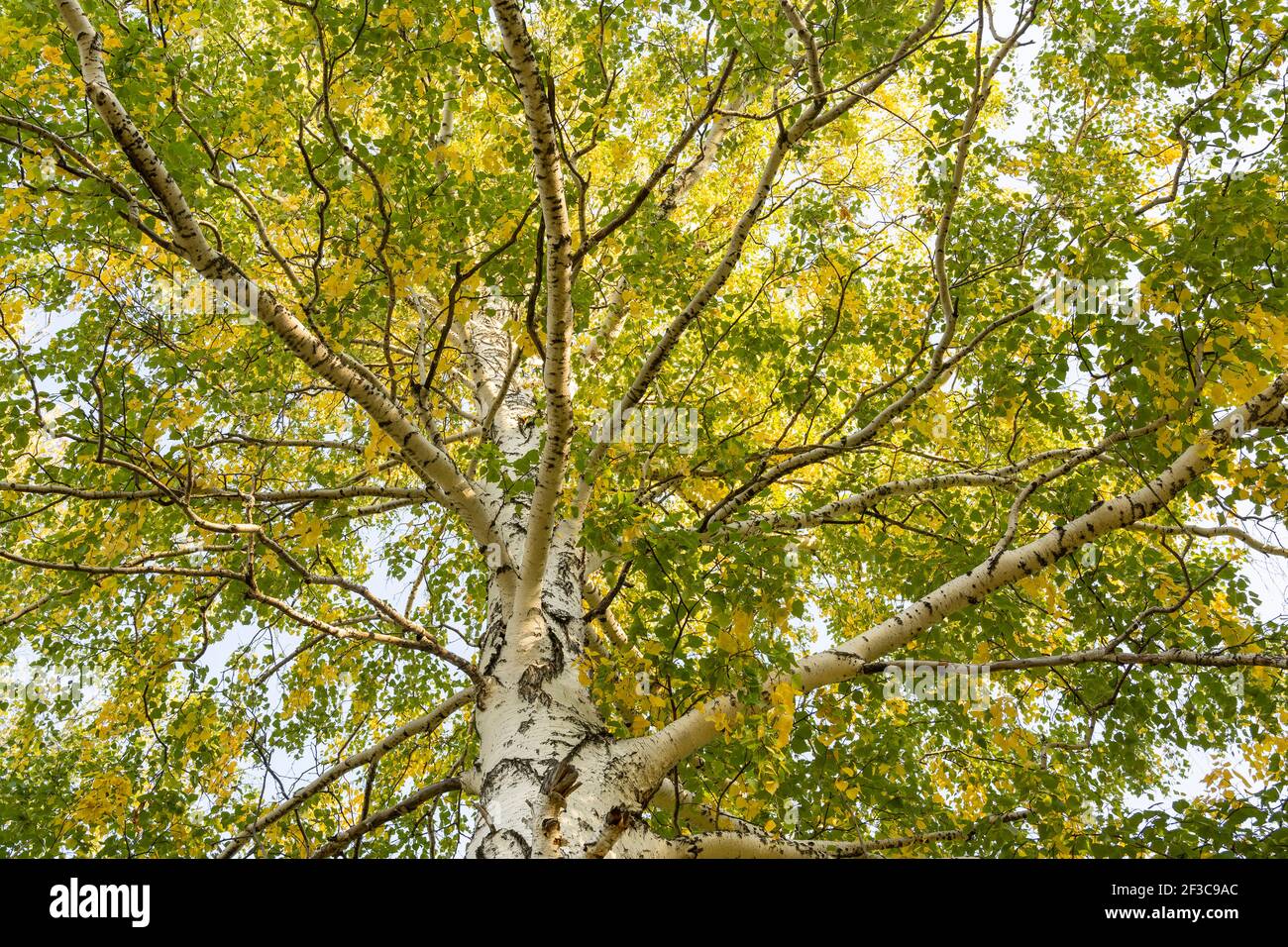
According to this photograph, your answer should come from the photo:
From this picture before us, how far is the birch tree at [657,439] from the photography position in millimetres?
3254

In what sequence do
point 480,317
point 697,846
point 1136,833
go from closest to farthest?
point 697,846
point 1136,833
point 480,317

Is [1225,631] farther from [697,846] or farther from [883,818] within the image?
[697,846]

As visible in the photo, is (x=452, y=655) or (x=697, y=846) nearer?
(x=697, y=846)

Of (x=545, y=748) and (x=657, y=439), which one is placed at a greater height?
(x=657, y=439)

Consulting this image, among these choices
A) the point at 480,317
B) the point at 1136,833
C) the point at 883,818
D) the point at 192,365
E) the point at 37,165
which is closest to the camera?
the point at 1136,833

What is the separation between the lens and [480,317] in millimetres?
7242

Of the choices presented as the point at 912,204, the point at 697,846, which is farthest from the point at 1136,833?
the point at 912,204

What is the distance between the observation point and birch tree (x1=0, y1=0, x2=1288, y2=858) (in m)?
3.25

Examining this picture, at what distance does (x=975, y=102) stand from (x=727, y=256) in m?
1.19

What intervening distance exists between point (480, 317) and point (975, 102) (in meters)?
4.99

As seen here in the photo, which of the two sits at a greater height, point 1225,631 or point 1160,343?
point 1160,343

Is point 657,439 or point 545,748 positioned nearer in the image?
point 545,748

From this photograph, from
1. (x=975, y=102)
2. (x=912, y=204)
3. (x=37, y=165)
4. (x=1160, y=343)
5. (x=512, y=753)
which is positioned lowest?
(x=512, y=753)

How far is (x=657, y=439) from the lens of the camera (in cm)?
407
